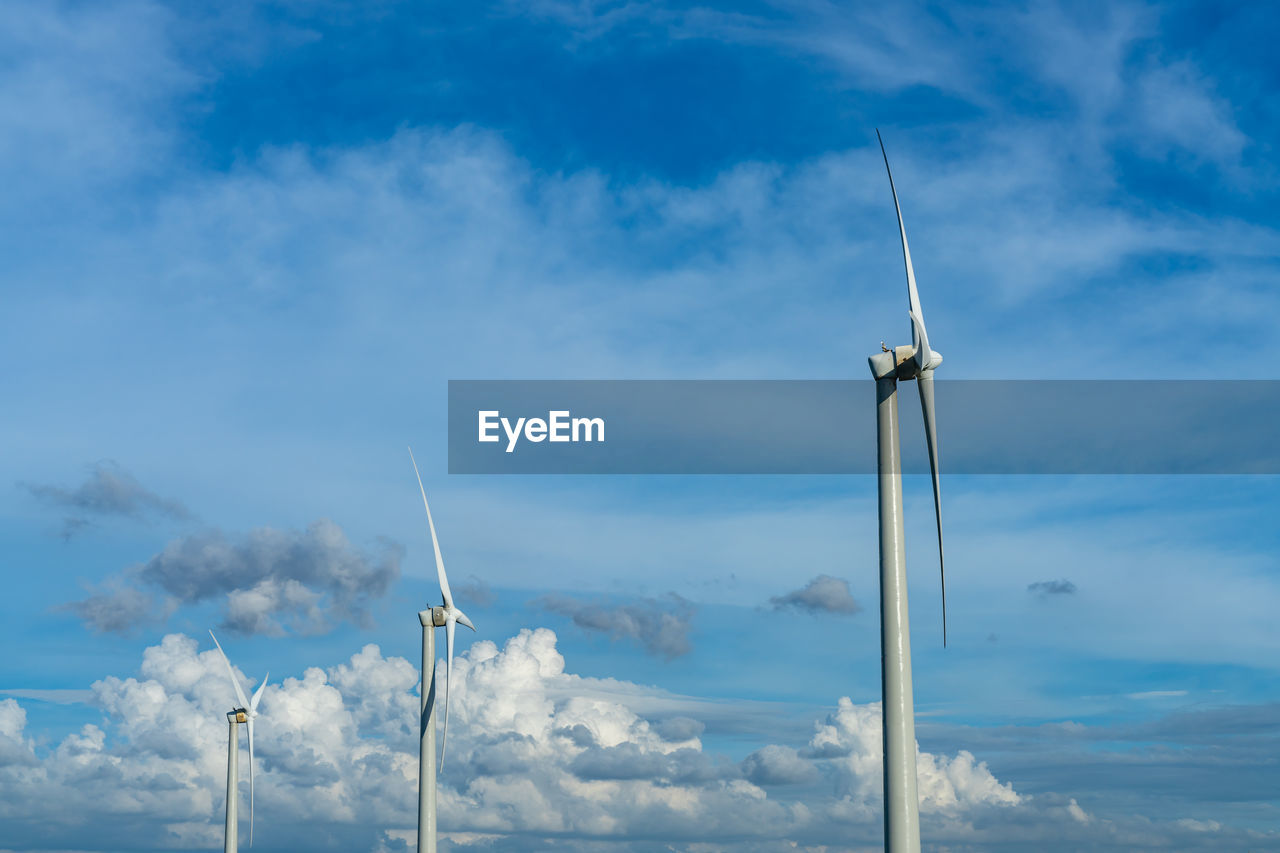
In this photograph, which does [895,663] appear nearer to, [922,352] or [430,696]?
[922,352]

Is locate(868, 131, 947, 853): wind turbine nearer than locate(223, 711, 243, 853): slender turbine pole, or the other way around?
locate(868, 131, 947, 853): wind turbine

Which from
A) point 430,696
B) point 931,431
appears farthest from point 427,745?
point 931,431

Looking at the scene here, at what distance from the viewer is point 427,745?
312 feet

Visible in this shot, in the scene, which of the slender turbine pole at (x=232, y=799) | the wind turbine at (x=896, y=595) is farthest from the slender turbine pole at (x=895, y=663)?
the slender turbine pole at (x=232, y=799)

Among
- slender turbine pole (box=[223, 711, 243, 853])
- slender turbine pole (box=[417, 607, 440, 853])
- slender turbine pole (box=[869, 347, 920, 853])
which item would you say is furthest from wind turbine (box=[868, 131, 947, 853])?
slender turbine pole (box=[223, 711, 243, 853])

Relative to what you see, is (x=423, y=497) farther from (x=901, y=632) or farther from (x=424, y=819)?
(x=901, y=632)

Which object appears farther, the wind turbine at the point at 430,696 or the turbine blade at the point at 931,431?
the wind turbine at the point at 430,696

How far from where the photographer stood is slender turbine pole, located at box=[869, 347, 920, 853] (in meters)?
37.7

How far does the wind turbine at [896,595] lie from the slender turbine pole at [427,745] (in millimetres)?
57005

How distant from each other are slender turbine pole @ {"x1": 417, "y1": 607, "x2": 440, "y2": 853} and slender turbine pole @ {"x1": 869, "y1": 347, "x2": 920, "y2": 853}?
60.0 m

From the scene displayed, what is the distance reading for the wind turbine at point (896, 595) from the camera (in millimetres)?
37812

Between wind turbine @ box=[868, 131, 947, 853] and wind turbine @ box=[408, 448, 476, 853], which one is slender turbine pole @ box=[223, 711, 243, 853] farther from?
wind turbine @ box=[868, 131, 947, 853]

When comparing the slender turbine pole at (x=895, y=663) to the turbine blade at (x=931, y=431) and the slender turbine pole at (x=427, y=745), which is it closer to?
the turbine blade at (x=931, y=431)

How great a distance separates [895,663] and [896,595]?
2.07 metres
